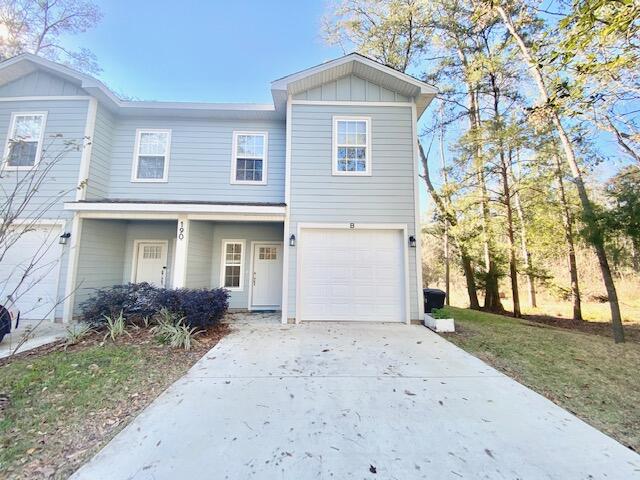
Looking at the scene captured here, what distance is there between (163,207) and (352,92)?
5.69 m

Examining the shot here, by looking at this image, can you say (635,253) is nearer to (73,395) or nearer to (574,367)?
(574,367)

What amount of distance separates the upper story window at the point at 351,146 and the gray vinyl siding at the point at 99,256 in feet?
21.2

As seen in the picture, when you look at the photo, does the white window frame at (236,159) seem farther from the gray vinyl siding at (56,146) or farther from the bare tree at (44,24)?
the bare tree at (44,24)

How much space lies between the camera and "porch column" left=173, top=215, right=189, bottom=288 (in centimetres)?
668

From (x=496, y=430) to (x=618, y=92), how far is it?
21.9 feet

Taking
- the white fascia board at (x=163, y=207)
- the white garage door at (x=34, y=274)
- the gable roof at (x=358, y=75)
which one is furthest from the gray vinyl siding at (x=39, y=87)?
the gable roof at (x=358, y=75)

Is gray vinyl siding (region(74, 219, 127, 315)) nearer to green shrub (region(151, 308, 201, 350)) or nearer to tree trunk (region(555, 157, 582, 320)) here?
green shrub (region(151, 308, 201, 350))

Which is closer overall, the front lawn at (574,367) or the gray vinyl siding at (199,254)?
the front lawn at (574,367)

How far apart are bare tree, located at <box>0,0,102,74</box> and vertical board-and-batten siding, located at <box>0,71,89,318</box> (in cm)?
625

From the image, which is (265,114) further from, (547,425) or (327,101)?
(547,425)

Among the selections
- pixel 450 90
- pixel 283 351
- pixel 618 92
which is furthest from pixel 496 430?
pixel 450 90

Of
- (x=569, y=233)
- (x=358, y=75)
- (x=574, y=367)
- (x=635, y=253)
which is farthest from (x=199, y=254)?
(x=569, y=233)

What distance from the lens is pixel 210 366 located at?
4156 mm

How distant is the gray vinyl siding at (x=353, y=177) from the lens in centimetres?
700
